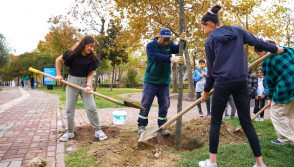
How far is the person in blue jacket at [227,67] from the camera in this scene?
244cm

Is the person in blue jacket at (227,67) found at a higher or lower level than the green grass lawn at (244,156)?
higher

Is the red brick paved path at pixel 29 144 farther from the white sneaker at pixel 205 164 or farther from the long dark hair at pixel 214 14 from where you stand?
the long dark hair at pixel 214 14

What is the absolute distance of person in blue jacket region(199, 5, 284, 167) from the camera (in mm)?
2436

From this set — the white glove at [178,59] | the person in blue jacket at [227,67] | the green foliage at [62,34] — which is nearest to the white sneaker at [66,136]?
the white glove at [178,59]

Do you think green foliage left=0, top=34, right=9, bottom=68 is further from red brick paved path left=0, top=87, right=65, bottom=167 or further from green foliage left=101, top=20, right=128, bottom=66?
red brick paved path left=0, top=87, right=65, bottom=167

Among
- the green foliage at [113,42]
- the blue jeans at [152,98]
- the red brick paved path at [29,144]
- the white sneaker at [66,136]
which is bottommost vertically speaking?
the red brick paved path at [29,144]

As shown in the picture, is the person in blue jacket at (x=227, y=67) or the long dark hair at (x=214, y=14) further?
the long dark hair at (x=214, y=14)

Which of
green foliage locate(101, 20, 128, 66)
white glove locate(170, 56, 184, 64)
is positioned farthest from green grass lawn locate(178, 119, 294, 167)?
green foliage locate(101, 20, 128, 66)

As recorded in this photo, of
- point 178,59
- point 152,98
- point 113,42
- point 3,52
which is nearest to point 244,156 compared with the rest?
point 178,59

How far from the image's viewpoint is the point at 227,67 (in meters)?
2.43

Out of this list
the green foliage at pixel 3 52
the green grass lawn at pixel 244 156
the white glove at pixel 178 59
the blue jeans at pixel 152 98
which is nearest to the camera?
the green grass lawn at pixel 244 156

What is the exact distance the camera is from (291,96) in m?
3.54

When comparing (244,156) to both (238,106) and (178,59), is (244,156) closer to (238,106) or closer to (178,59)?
(238,106)

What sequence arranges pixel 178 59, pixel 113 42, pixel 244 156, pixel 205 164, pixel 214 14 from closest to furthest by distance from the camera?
pixel 214 14 < pixel 205 164 < pixel 244 156 < pixel 178 59 < pixel 113 42
